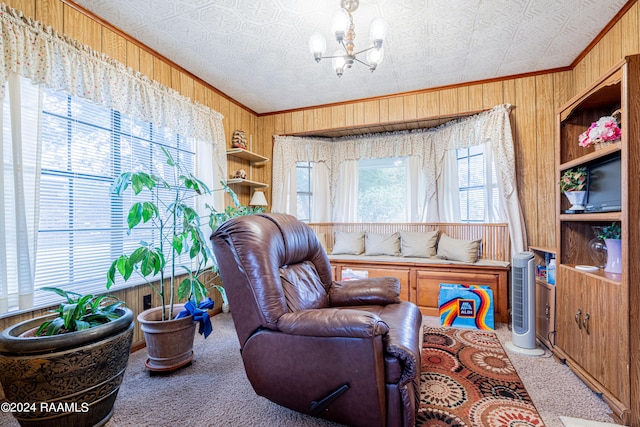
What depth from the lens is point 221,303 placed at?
353cm

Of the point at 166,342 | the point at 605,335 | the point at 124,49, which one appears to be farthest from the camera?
the point at 124,49

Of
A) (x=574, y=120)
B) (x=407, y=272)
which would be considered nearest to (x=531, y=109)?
(x=574, y=120)

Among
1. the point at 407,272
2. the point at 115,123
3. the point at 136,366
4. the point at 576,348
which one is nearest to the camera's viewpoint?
the point at 576,348

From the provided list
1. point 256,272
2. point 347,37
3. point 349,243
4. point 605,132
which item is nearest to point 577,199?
point 605,132

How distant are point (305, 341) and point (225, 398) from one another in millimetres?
823

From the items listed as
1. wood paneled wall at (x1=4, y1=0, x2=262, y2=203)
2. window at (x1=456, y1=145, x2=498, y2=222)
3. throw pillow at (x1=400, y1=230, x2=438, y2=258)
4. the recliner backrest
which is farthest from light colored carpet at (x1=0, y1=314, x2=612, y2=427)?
wood paneled wall at (x1=4, y1=0, x2=262, y2=203)

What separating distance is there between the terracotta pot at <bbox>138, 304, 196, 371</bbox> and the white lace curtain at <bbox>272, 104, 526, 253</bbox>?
7.84 feet

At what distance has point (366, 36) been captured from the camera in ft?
8.13

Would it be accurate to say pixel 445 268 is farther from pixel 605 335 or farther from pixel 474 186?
pixel 605 335

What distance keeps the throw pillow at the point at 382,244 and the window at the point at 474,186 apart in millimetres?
859

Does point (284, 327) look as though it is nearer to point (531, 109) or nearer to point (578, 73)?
point (531, 109)

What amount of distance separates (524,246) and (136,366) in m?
3.74

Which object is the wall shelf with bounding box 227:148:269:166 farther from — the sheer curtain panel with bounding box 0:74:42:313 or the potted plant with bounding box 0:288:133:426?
the potted plant with bounding box 0:288:133:426

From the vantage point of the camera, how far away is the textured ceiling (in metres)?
2.13
